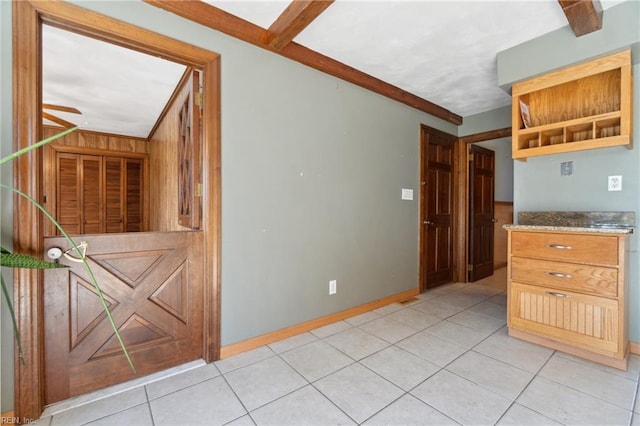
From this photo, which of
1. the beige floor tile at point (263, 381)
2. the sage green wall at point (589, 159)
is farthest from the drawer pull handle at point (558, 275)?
the beige floor tile at point (263, 381)

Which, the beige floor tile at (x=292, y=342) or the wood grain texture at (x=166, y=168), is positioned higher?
the wood grain texture at (x=166, y=168)

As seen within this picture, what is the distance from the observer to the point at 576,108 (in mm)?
2283

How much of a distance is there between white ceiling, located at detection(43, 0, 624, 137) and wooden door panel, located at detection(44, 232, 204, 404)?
1.63 m

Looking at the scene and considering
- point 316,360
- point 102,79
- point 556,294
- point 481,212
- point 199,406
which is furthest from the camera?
point 481,212

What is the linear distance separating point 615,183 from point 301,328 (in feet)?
8.90

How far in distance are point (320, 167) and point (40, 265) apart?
6.10 ft

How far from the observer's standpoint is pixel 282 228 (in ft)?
7.27

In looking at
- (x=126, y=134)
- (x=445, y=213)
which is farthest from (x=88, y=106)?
(x=445, y=213)

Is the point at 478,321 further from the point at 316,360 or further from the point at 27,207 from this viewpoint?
the point at 27,207

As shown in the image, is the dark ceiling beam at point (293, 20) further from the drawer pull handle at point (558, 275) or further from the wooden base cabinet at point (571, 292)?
the drawer pull handle at point (558, 275)

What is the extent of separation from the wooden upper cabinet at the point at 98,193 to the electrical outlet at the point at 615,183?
21.1ft

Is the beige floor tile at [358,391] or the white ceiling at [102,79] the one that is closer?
the beige floor tile at [358,391]

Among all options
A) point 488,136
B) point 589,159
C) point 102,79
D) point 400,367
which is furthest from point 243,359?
point 488,136

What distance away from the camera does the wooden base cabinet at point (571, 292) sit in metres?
1.78
